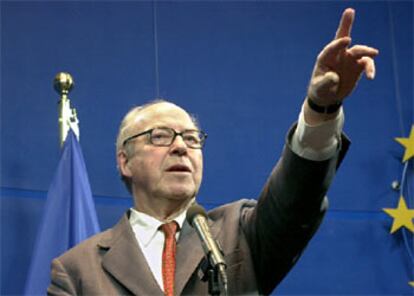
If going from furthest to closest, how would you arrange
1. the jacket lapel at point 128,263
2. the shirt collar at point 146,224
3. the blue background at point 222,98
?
the blue background at point 222,98, the shirt collar at point 146,224, the jacket lapel at point 128,263

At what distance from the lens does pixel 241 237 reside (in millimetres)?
1913

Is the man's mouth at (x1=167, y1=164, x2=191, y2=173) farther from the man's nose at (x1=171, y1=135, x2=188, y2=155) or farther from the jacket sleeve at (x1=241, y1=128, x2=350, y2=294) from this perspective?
the jacket sleeve at (x1=241, y1=128, x2=350, y2=294)

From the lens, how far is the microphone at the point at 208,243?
4.58 feet

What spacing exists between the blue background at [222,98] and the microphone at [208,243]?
1.87 metres

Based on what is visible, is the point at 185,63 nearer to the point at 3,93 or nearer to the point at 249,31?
the point at 249,31

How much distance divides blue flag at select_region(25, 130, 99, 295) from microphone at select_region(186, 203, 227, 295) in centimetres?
148

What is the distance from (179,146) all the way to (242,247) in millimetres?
363

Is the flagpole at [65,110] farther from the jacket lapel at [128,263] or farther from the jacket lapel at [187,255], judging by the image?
the jacket lapel at [187,255]

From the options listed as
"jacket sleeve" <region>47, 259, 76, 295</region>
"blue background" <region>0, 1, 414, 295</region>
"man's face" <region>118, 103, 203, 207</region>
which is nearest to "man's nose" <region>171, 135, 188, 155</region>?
"man's face" <region>118, 103, 203, 207</region>

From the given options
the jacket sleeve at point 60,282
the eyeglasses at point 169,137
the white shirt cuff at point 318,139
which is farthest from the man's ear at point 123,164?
the white shirt cuff at point 318,139

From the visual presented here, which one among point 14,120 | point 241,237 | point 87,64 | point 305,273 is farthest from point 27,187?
point 241,237

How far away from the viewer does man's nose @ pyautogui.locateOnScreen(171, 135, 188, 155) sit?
2.10 meters

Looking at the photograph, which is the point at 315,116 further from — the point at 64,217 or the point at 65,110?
the point at 65,110

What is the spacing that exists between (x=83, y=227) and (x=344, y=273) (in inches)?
53.3
